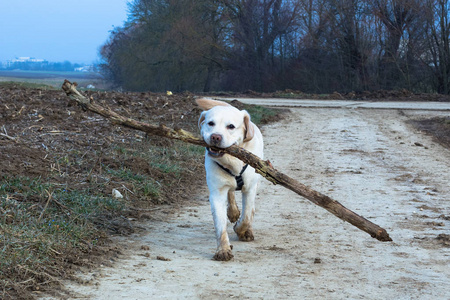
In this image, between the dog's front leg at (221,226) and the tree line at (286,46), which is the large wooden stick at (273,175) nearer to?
the dog's front leg at (221,226)

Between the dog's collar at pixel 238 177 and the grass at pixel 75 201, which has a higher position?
the dog's collar at pixel 238 177

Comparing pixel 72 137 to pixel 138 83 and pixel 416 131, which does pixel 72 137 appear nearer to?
pixel 416 131

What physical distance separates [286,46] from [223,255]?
38.6m

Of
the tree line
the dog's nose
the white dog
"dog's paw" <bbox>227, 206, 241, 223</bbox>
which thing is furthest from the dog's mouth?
the tree line

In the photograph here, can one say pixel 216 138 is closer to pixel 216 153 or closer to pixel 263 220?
pixel 216 153

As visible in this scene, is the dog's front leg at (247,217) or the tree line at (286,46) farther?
the tree line at (286,46)

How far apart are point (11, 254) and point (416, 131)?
12936mm

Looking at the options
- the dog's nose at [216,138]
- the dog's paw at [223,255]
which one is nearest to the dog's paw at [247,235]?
the dog's paw at [223,255]

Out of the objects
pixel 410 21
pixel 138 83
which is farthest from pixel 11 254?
pixel 138 83

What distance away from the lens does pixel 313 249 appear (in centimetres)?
578

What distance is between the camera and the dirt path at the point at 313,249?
181 inches

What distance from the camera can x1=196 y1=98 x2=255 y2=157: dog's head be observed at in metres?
5.35

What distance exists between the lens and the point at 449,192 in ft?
27.4

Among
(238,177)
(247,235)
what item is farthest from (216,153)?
(247,235)
